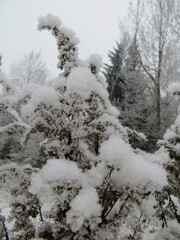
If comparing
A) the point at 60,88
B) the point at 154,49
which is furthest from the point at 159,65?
the point at 60,88

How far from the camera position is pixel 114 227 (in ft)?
4.65

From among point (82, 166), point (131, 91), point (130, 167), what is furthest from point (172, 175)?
point (131, 91)

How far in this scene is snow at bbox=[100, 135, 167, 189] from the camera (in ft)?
3.81

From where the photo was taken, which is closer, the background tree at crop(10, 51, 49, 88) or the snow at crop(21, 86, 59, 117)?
the snow at crop(21, 86, 59, 117)

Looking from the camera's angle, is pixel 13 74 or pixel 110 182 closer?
pixel 110 182

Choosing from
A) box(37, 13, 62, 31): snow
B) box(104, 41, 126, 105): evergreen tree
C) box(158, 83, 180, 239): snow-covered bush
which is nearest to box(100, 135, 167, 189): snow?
box(158, 83, 180, 239): snow-covered bush

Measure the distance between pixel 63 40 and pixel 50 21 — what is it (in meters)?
0.16

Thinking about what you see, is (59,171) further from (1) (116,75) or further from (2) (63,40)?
(1) (116,75)

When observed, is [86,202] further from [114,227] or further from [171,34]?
[171,34]

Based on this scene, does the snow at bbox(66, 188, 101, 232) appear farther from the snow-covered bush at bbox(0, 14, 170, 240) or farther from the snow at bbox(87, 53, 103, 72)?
the snow at bbox(87, 53, 103, 72)

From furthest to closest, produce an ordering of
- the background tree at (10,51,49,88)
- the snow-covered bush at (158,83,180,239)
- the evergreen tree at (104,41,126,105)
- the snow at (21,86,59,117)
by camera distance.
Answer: the background tree at (10,51,49,88) → the evergreen tree at (104,41,126,105) → the snow-covered bush at (158,83,180,239) → the snow at (21,86,59,117)

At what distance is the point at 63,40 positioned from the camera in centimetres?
194

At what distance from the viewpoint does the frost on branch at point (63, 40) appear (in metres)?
1.91

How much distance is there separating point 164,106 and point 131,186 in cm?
1291
